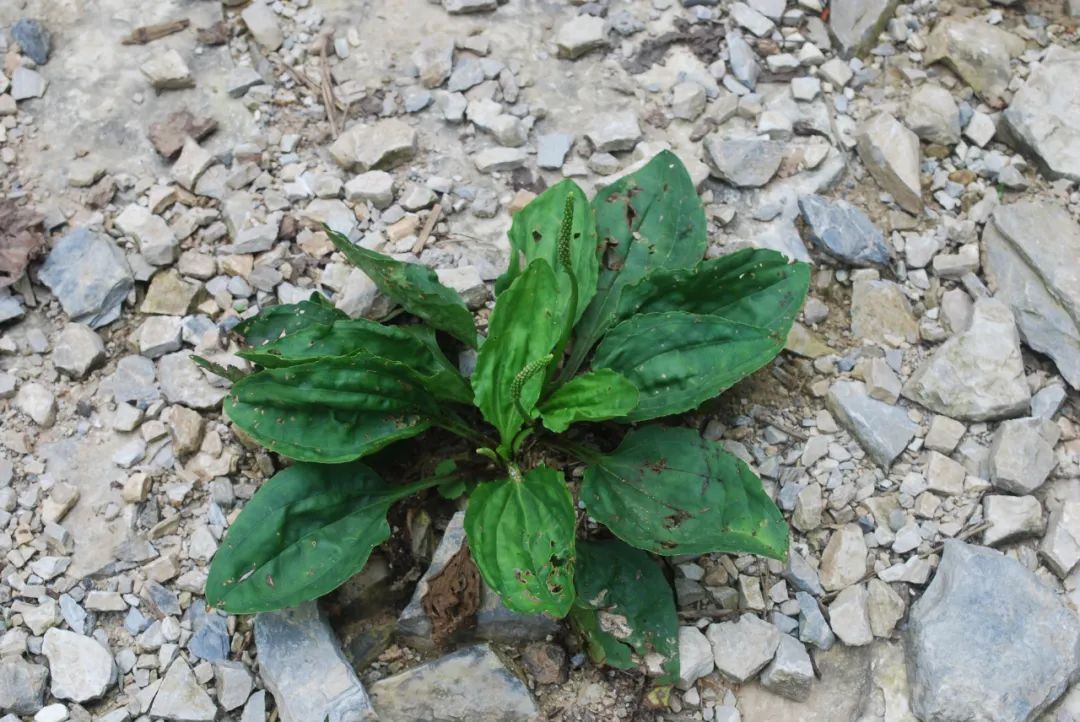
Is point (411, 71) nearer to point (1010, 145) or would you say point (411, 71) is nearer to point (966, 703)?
point (1010, 145)

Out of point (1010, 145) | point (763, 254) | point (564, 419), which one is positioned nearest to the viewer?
point (564, 419)

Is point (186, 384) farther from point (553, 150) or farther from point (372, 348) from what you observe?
point (553, 150)

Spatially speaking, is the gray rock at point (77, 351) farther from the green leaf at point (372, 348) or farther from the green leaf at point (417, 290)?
the green leaf at point (417, 290)

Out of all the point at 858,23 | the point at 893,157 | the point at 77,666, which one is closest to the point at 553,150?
the point at 893,157

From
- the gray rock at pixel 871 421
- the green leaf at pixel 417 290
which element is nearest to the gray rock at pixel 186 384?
the green leaf at pixel 417 290

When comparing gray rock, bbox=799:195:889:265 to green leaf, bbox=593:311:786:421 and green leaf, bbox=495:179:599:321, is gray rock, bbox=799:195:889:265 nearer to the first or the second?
green leaf, bbox=593:311:786:421

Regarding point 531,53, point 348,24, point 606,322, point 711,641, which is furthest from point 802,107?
point 711,641
